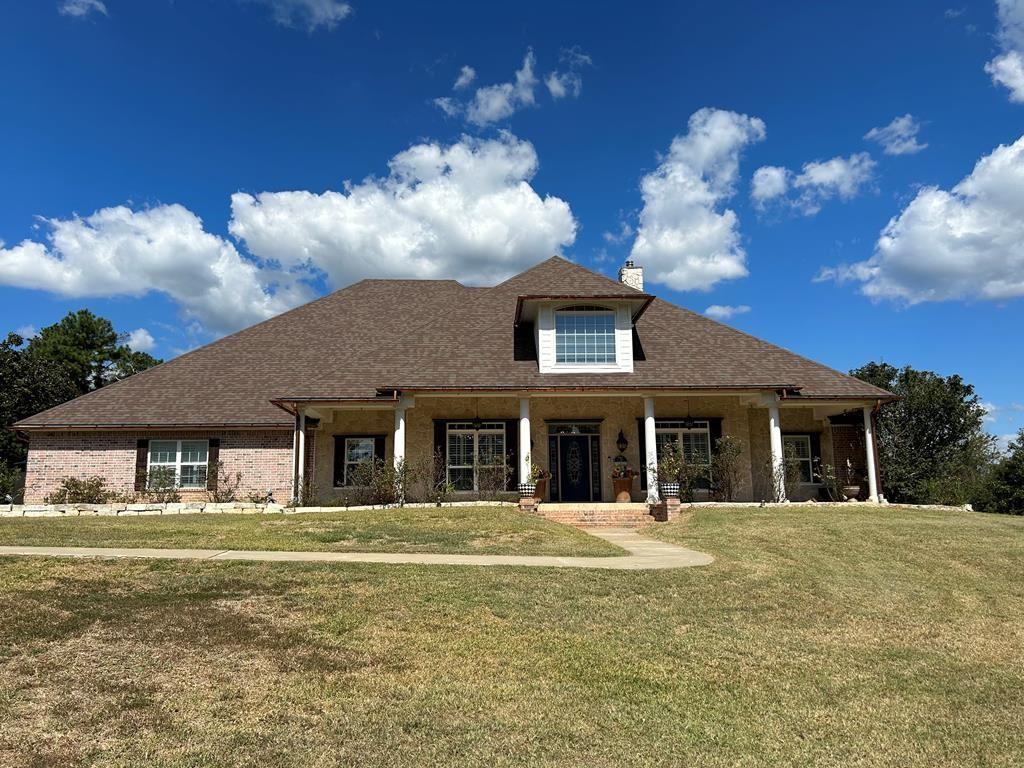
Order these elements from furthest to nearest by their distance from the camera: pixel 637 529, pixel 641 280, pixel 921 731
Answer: pixel 641 280
pixel 637 529
pixel 921 731

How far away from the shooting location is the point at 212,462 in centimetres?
1970

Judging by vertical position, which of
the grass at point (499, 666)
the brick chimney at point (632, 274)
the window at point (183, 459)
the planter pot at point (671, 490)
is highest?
the brick chimney at point (632, 274)

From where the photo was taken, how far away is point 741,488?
19969mm

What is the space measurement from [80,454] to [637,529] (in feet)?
52.6

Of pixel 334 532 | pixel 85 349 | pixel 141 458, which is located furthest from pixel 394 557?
pixel 85 349

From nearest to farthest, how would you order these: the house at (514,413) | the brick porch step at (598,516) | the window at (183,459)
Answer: the brick porch step at (598,516) < the house at (514,413) < the window at (183,459)

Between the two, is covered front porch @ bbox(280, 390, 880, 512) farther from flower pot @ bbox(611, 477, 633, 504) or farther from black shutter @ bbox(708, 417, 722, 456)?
flower pot @ bbox(611, 477, 633, 504)

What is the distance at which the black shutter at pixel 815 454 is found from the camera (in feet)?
68.2

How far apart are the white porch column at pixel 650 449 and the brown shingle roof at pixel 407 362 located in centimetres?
73

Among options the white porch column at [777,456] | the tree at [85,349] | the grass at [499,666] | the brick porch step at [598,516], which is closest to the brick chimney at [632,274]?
the white porch column at [777,456]

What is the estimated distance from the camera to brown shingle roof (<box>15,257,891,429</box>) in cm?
1897

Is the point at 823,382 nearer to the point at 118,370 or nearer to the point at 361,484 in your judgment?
the point at 361,484

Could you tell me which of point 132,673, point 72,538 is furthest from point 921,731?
point 72,538

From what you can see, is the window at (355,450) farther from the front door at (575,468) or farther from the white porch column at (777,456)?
the white porch column at (777,456)
